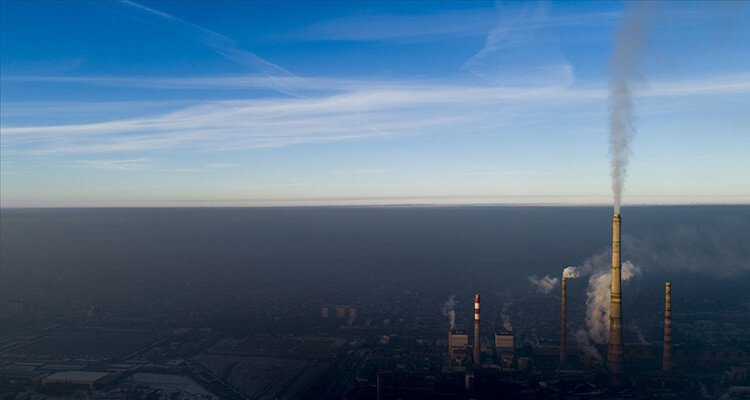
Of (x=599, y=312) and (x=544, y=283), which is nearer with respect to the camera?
(x=599, y=312)

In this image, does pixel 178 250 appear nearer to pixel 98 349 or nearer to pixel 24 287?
pixel 24 287

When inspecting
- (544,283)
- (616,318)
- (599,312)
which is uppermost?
(616,318)

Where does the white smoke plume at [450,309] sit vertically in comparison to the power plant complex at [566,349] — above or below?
below

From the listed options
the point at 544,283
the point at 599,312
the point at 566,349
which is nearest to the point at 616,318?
the point at 566,349

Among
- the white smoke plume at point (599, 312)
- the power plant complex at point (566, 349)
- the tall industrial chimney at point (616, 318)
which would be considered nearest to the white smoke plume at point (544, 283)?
the white smoke plume at point (599, 312)

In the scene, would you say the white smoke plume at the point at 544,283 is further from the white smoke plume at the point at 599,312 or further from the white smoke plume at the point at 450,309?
the white smoke plume at the point at 599,312

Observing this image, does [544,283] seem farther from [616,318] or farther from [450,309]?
[616,318]

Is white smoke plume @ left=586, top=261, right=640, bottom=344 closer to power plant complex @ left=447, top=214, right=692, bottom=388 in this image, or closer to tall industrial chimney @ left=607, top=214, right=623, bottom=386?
power plant complex @ left=447, top=214, right=692, bottom=388
